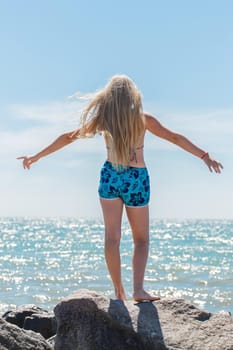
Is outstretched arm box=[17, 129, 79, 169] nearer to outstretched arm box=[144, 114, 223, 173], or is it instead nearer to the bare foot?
outstretched arm box=[144, 114, 223, 173]

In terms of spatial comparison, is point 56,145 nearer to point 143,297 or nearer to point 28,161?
point 28,161

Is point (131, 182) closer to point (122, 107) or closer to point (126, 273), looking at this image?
point (122, 107)

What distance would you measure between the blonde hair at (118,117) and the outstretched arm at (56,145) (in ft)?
0.51

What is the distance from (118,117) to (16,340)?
1.95 m

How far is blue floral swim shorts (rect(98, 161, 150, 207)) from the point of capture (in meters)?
6.31

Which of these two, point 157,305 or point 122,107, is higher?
point 122,107

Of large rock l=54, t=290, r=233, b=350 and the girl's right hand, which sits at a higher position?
the girl's right hand

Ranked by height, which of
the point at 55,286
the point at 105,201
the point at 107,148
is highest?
the point at 107,148

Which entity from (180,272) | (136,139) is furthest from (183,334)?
(180,272)

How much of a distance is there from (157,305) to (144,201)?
0.86 meters

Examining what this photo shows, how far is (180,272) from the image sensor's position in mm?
25188

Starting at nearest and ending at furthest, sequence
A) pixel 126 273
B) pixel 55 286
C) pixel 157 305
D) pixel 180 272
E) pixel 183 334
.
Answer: pixel 183 334, pixel 157 305, pixel 55 286, pixel 126 273, pixel 180 272

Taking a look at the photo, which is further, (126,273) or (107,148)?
(126,273)

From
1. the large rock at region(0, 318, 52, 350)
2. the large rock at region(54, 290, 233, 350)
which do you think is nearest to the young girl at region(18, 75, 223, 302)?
the large rock at region(54, 290, 233, 350)
